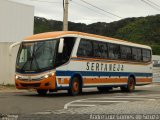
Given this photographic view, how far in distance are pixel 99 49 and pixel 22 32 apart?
2049 centimetres

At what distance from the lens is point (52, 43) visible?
22703 millimetres

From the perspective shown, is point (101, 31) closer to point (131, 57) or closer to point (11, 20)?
point (11, 20)

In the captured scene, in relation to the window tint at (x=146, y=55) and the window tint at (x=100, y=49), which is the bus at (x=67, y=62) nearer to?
the window tint at (x=100, y=49)

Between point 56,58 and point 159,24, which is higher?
point 159,24

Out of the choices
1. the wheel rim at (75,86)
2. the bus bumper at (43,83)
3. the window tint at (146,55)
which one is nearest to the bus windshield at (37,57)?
the bus bumper at (43,83)

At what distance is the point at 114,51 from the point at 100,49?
1.98 m

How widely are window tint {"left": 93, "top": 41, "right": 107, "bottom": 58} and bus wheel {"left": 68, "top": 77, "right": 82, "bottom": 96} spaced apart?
2.18m

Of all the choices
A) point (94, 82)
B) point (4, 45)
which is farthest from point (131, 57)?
point (4, 45)

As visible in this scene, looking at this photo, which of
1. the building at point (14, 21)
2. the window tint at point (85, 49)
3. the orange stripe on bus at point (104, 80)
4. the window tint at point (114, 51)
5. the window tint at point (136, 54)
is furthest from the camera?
the building at point (14, 21)

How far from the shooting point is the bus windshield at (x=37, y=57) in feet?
73.3

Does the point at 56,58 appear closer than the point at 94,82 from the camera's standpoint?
Yes

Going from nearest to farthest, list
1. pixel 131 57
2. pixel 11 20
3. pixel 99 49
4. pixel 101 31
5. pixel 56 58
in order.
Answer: pixel 56 58
pixel 99 49
pixel 131 57
pixel 11 20
pixel 101 31

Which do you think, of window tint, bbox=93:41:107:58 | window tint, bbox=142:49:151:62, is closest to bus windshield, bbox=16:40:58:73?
window tint, bbox=93:41:107:58

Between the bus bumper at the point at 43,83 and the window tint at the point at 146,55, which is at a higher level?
the window tint at the point at 146,55
